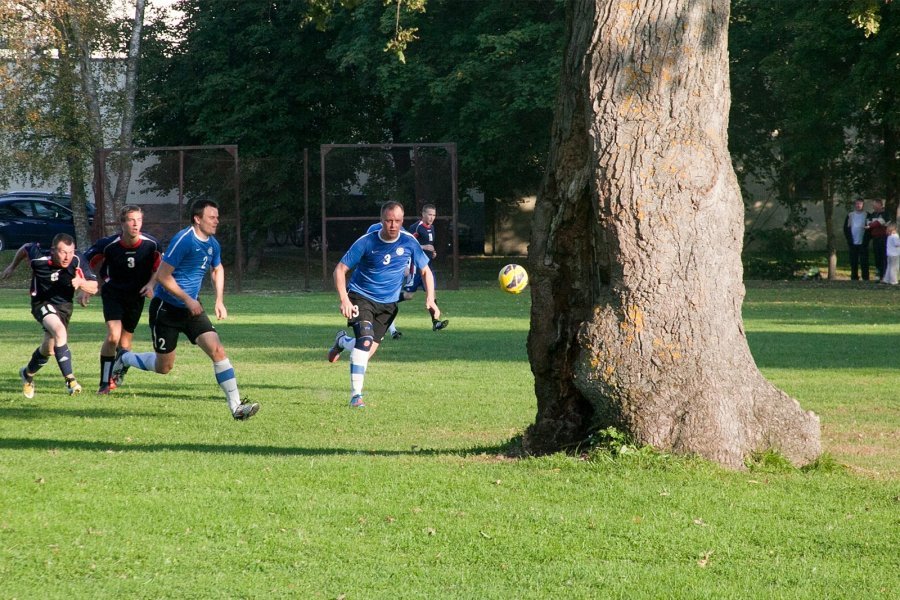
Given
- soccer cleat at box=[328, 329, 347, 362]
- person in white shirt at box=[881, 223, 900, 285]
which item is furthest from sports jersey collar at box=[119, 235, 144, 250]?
person in white shirt at box=[881, 223, 900, 285]

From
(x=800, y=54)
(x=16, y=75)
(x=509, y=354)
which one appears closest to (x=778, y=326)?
(x=509, y=354)

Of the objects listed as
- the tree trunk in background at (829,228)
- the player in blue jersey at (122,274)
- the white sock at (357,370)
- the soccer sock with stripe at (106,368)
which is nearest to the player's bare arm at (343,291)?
the white sock at (357,370)

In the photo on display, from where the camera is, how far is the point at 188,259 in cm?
1096

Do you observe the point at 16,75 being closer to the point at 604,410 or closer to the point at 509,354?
the point at 509,354

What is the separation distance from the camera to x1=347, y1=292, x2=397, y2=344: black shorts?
40.1 ft

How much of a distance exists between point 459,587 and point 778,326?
51.4 ft

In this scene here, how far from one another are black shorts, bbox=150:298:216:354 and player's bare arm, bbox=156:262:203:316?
0.49 feet

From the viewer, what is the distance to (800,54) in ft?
93.7

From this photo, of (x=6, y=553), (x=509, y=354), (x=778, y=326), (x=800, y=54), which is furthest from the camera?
(x=800, y=54)

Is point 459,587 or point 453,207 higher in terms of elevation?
point 453,207

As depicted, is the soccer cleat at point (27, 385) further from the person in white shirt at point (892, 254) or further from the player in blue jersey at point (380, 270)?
the person in white shirt at point (892, 254)

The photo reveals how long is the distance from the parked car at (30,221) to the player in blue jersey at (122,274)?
29626mm

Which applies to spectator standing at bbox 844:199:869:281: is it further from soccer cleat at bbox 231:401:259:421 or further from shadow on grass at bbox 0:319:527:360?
soccer cleat at bbox 231:401:259:421

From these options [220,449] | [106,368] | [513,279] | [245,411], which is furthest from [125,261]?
[513,279]
